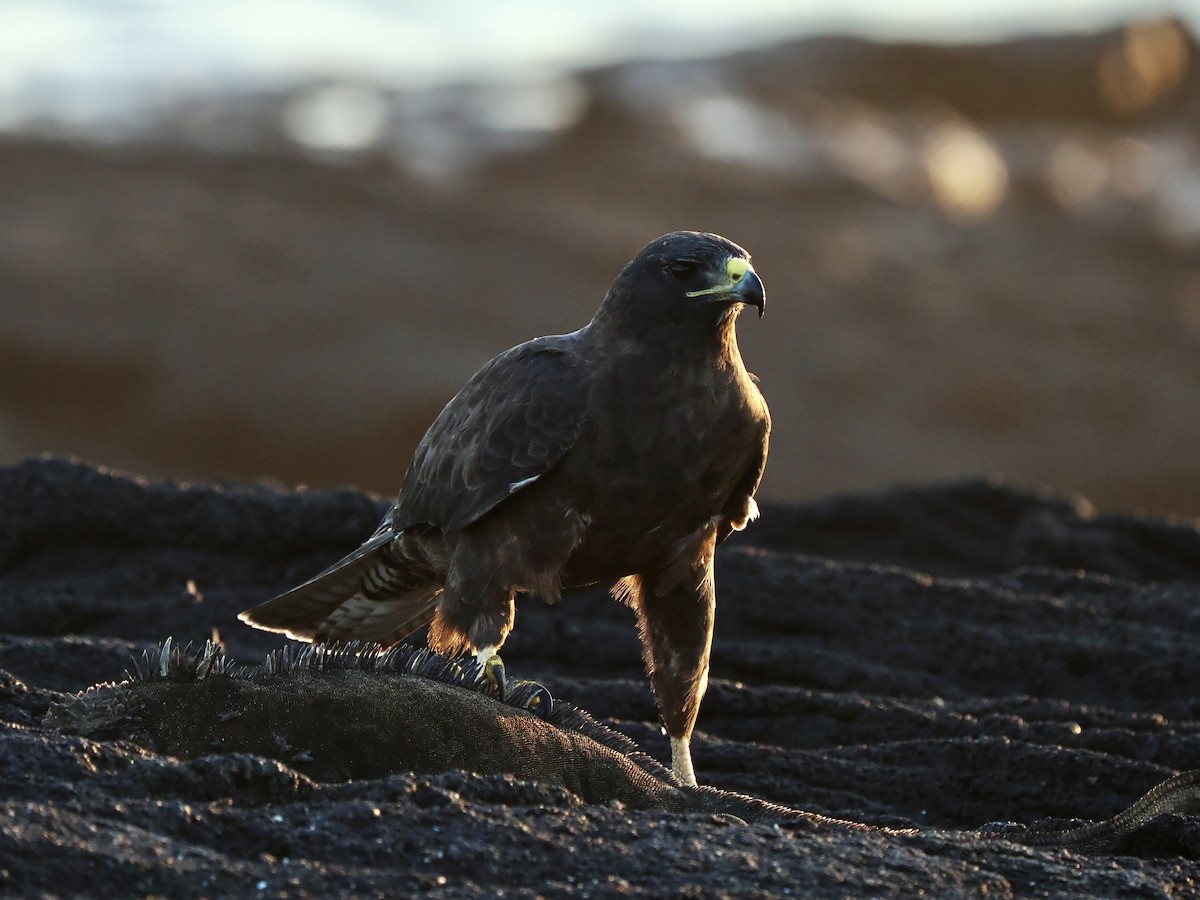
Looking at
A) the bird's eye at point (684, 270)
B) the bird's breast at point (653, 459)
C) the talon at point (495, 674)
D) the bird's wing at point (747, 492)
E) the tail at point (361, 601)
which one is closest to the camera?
the talon at point (495, 674)

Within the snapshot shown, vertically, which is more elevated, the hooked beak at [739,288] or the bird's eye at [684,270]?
the bird's eye at [684,270]

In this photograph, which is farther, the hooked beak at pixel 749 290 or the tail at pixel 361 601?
the tail at pixel 361 601

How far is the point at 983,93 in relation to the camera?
2272 centimetres

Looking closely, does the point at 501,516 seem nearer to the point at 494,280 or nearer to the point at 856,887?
the point at 856,887

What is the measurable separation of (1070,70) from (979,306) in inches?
228

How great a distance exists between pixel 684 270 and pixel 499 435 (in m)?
0.69

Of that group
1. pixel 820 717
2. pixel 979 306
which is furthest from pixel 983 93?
pixel 820 717

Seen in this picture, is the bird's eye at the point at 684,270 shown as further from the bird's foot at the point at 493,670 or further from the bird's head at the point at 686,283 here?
the bird's foot at the point at 493,670

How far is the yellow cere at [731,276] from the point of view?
464 cm

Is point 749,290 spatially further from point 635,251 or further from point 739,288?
point 635,251

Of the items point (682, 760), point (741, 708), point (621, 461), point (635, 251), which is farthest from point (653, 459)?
point (635, 251)

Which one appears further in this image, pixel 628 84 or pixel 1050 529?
pixel 628 84

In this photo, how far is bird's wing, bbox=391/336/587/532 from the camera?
4.64m

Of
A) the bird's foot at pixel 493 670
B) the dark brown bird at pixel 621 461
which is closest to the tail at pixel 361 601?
the dark brown bird at pixel 621 461
